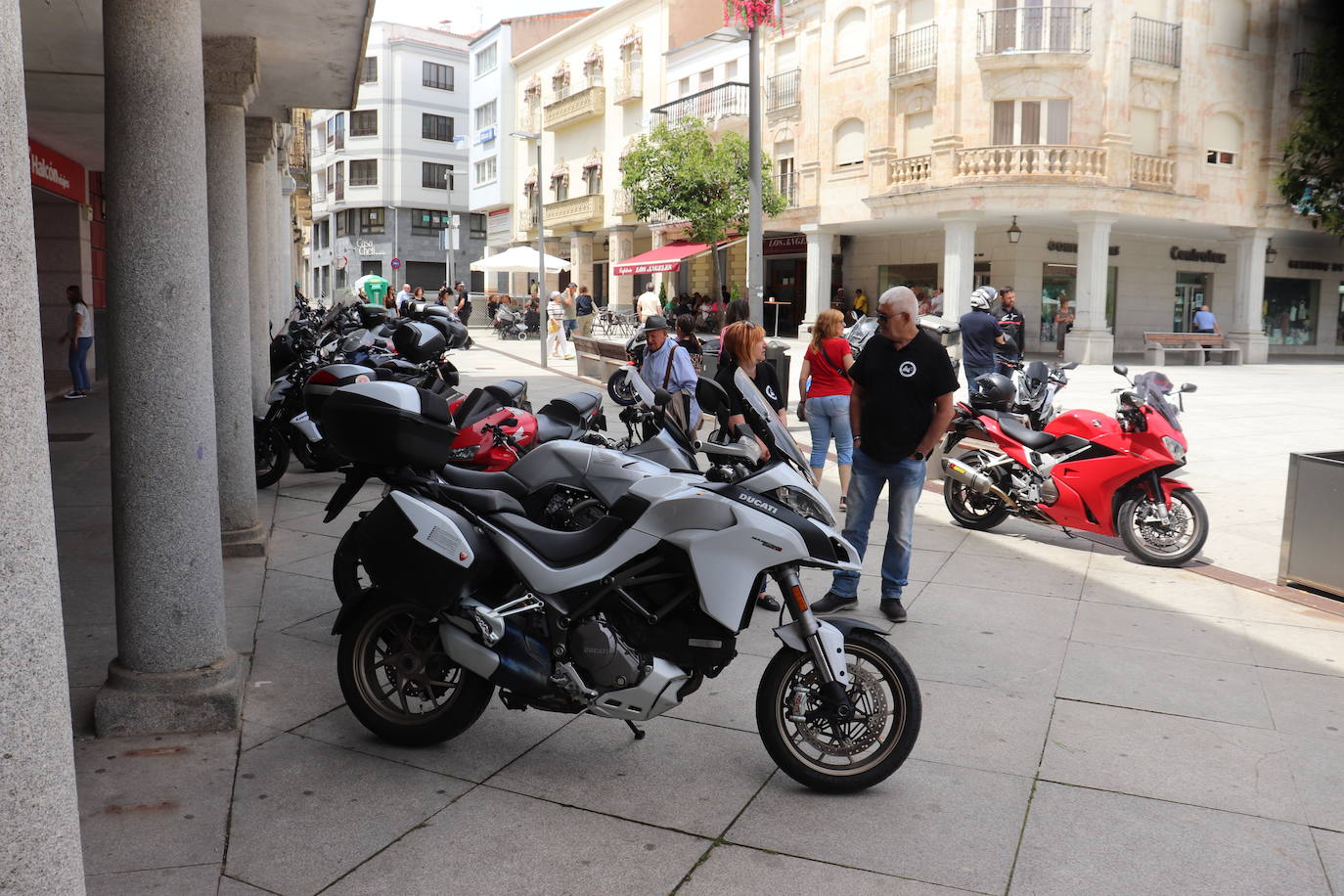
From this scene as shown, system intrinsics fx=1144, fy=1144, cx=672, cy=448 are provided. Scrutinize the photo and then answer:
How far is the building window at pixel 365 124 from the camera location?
68.7 meters

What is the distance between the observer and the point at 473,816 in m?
3.73

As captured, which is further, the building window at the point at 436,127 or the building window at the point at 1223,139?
the building window at the point at 436,127

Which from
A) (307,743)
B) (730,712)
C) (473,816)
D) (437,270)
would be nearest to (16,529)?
(473,816)

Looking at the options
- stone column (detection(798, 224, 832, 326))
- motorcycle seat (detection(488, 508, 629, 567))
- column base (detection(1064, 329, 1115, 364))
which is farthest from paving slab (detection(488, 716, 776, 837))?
stone column (detection(798, 224, 832, 326))

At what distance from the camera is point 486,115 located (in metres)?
57.7

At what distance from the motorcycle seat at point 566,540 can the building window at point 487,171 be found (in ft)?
177

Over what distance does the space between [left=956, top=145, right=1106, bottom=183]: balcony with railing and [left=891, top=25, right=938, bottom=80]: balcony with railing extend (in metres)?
3.09

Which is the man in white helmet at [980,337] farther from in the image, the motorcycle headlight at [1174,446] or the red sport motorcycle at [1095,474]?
the motorcycle headlight at [1174,446]

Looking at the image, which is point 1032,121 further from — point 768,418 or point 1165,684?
point 768,418

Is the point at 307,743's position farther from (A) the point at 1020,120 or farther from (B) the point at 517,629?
(A) the point at 1020,120

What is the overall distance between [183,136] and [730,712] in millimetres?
3101

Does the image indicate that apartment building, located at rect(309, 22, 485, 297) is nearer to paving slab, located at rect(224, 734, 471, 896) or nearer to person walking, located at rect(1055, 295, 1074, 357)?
person walking, located at rect(1055, 295, 1074, 357)

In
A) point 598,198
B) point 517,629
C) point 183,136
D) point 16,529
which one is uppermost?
point 598,198

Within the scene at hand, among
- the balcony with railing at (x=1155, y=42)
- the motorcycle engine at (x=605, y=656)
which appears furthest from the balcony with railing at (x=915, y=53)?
the motorcycle engine at (x=605, y=656)
